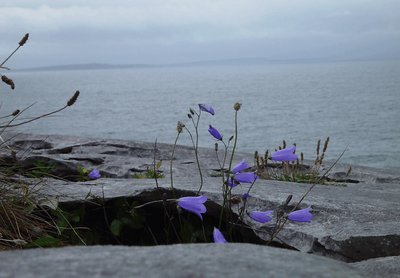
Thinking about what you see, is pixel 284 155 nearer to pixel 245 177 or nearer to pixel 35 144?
pixel 245 177

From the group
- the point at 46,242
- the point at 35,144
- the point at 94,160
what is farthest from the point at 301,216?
the point at 35,144

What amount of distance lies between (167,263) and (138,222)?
1.55 meters

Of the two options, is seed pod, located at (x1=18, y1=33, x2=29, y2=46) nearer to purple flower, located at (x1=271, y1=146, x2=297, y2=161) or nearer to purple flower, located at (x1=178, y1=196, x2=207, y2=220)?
purple flower, located at (x1=178, y1=196, x2=207, y2=220)

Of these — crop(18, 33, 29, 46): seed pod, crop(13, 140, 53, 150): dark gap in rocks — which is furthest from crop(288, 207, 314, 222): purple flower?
crop(13, 140, 53, 150): dark gap in rocks

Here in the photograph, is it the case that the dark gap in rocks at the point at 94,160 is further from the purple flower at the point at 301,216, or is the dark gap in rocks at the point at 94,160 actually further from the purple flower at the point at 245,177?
the purple flower at the point at 301,216

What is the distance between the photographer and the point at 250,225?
252 centimetres

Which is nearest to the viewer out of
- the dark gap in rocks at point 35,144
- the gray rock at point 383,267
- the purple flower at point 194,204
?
the gray rock at point 383,267

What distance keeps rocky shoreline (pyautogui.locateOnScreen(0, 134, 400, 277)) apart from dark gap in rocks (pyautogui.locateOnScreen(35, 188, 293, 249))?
0.13ft

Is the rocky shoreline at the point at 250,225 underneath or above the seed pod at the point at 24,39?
underneath

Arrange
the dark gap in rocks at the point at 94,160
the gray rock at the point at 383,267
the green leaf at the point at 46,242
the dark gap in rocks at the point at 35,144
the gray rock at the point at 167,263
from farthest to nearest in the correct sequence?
the dark gap in rocks at the point at 35,144
the dark gap in rocks at the point at 94,160
the green leaf at the point at 46,242
the gray rock at the point at 383,267
the gray rock at the point at 167,263

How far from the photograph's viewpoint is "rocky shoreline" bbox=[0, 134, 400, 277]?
1107 mm

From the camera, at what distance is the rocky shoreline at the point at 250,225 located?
1.11m

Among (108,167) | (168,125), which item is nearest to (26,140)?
(108,167)

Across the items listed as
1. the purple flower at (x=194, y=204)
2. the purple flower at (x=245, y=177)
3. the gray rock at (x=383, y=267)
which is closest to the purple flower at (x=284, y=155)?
the purple flower at (x=245, y=177)
